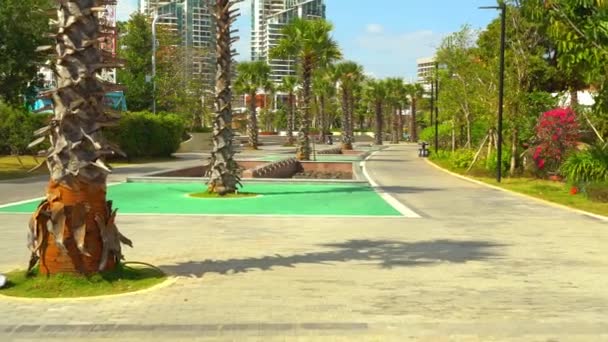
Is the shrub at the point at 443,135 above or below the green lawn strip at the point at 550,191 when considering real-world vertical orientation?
above

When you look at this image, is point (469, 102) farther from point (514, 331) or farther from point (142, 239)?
point (514, 331)

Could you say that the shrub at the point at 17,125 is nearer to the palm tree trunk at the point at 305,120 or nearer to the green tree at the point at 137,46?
the palm tree trunk at the point at 305,120

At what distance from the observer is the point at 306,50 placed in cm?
3525

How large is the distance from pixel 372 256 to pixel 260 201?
8121 mm

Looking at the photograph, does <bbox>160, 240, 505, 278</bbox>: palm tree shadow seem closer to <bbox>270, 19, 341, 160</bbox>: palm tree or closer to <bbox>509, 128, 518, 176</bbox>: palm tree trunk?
<bbox>509, 128, 518, 176</bbox>: palm tree trunk

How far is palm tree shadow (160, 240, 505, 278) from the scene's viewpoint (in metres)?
8.88

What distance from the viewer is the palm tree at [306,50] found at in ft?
115

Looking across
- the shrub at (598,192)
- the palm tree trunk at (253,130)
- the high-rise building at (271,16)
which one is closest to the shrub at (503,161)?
the shrub at (598,192)

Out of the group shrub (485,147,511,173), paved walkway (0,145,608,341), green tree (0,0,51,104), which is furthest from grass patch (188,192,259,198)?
shrub (485,147,511,173)

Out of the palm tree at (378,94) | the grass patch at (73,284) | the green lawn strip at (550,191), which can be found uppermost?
the palm tree at (378,94)

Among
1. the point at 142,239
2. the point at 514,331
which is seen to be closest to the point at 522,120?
the point at 142,239

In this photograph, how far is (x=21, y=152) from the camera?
3728 cm

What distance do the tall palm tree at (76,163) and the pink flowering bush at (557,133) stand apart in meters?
19.6

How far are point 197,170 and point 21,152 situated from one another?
13024 mm
